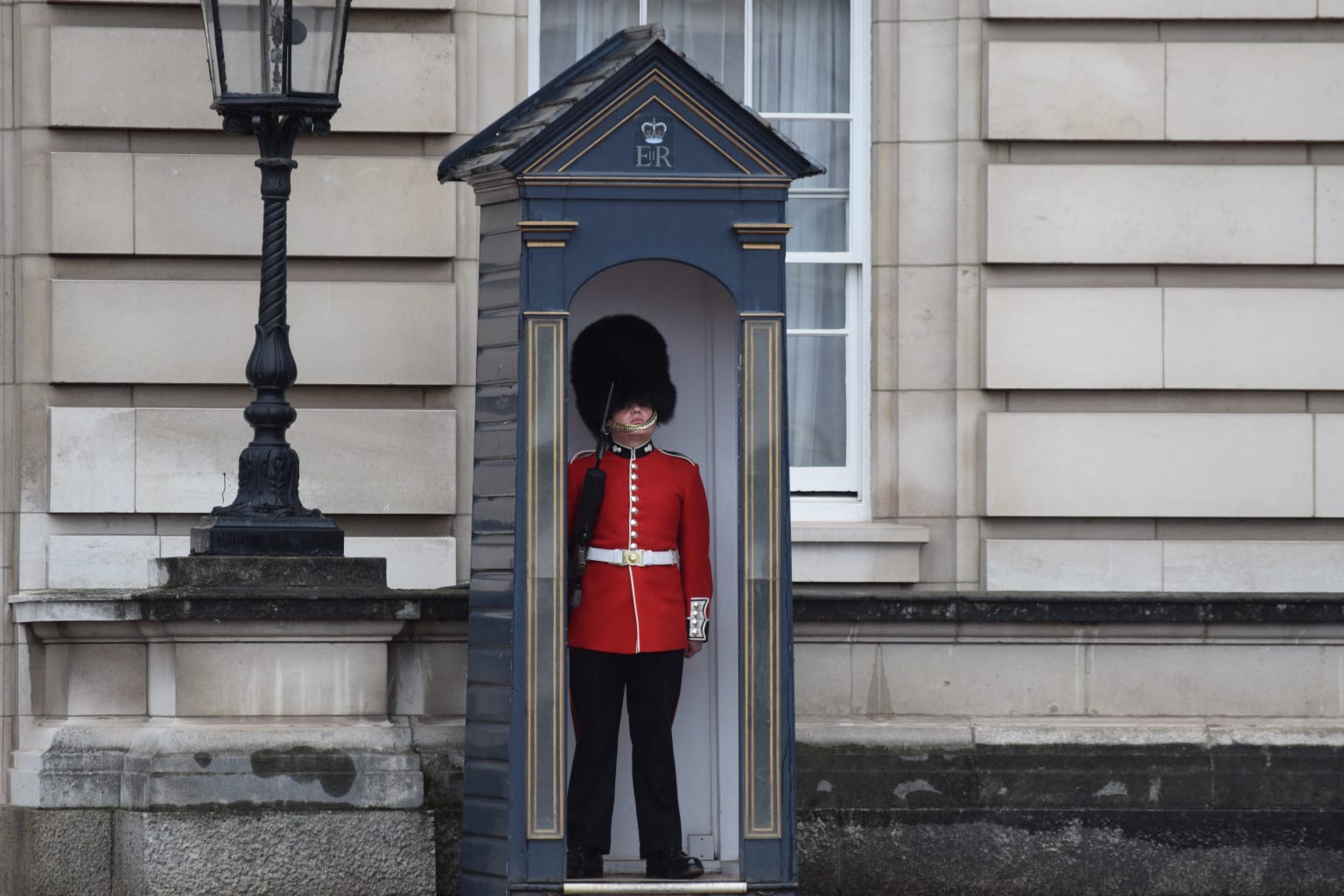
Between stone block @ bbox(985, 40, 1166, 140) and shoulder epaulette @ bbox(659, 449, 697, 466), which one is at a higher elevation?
stone block @ bbox(985, 40, 1166, 140)

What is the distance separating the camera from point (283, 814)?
21.9 feet

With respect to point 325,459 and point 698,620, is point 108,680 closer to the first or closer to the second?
point 325,459

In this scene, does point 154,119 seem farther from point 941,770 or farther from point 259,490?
point 941,770

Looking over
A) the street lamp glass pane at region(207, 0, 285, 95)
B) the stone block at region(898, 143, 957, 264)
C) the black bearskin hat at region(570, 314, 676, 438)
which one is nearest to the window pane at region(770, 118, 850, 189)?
the stone block at region(898, 143, 957, 264)

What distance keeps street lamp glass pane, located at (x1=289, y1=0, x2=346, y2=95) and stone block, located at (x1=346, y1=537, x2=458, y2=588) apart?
1.88m

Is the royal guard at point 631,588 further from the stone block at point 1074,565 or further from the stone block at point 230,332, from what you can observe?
the stone block at point 1074,565

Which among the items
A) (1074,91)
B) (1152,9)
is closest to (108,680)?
(1074,91)

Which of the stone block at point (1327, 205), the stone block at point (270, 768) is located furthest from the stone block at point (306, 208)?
the stone block at point (1327, 205)

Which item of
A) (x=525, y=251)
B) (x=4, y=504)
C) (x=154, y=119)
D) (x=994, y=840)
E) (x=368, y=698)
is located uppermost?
(x=154, y=119)

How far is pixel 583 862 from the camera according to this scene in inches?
263

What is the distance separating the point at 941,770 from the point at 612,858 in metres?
1.38

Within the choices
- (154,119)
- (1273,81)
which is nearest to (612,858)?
(154,119)

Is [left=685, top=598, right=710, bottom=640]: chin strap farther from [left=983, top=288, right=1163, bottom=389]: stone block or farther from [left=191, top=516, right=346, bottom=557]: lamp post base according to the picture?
[left=983, top=288, right=1163, bottom=389]: stone block

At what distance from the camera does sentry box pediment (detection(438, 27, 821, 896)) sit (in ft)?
20.2
